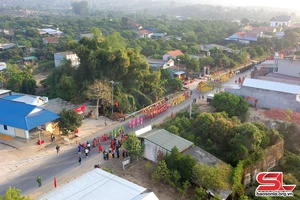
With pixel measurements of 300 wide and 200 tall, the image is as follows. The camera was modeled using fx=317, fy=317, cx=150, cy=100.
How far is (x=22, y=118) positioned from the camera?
23.0m

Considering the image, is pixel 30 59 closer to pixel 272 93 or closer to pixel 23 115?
pixel 23 115

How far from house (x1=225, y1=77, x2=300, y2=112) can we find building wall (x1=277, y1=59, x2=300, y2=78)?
687cm

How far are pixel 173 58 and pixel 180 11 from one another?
132 meters

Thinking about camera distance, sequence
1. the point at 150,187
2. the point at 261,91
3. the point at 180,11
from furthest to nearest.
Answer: the point at 180,11
the point at 261,91
the point at 150,187

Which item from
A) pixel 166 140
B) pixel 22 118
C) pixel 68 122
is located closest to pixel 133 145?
pixel 166 140

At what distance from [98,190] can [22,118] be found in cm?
1159

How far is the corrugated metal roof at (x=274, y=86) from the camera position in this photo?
2802cm

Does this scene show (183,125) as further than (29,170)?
Yes

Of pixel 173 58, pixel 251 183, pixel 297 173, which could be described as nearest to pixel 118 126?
pixel 251 183

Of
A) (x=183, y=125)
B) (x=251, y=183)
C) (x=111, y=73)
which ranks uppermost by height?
(x=111, y=73)

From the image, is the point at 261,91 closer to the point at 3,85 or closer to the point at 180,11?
the point at 3,85

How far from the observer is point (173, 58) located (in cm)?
4525

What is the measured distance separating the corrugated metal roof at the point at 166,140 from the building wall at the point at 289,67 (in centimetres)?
2076

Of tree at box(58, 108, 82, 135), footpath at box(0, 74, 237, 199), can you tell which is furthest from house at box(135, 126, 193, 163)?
tree at box(58, 108, 82, 135)
